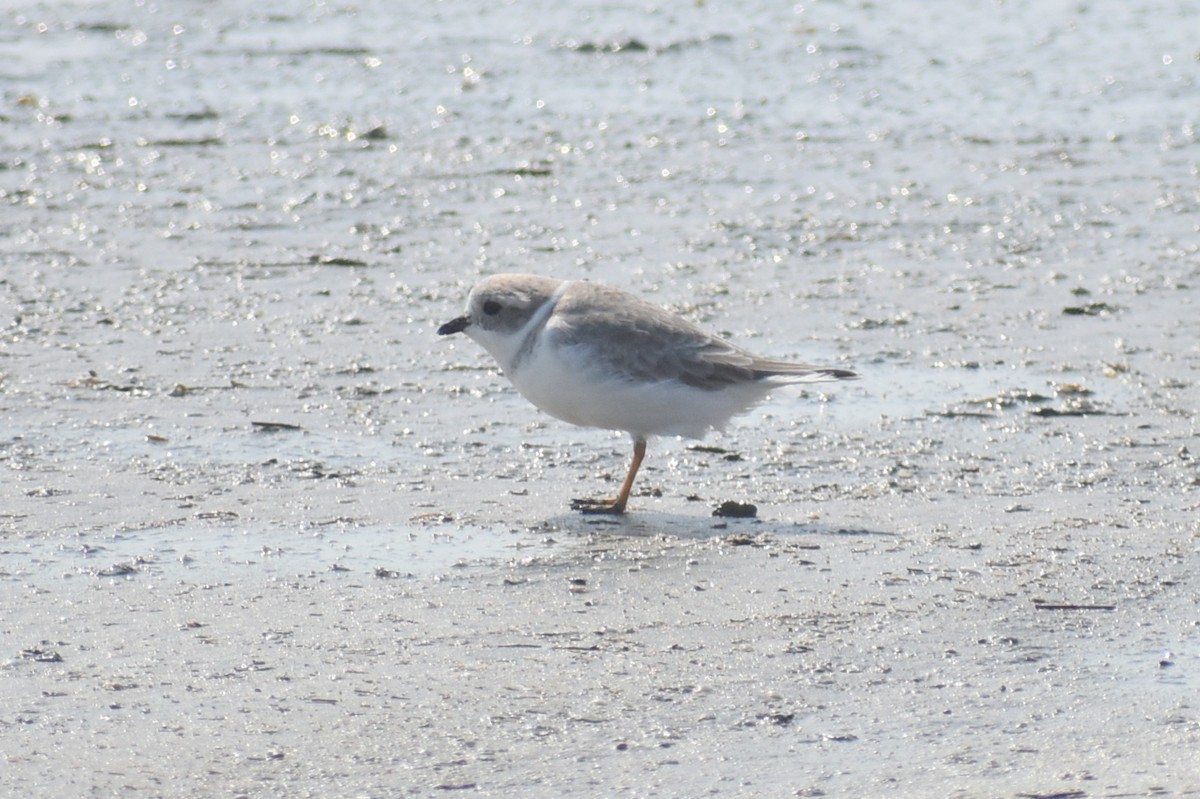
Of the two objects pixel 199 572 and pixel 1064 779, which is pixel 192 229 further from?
pixel 1064 779

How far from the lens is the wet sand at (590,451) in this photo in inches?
160

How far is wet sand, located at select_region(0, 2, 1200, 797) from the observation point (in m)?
4.06

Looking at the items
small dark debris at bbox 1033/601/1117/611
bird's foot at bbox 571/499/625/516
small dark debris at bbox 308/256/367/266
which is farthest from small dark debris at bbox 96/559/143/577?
small dark debris at bbox 308/256/367/266

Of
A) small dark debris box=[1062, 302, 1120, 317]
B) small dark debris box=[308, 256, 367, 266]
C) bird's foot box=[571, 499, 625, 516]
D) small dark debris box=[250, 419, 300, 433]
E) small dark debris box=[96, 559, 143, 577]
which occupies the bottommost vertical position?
small dark debris box=[308, 256, 367, 266]

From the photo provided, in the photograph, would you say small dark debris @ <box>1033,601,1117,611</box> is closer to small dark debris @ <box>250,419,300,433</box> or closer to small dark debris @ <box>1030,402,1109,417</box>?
small dark debris @ <box>1030,402,1109,417</box>

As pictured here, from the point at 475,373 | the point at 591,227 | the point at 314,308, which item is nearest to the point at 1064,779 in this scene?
the point at 475,373

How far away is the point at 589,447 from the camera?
6.88 m

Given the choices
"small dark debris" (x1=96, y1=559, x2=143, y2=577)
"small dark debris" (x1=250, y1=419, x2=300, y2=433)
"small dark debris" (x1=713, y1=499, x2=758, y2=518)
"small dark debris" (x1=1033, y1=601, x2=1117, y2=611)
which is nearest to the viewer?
"small dark debris" (x1=1033, y1=601, x2=1117, y2=611)

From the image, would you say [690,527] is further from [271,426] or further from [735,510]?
[271,426]

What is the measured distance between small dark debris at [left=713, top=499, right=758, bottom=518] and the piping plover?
34 cm

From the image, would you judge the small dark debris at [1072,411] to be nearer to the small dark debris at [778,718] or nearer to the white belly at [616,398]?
the white belly at [616,398]

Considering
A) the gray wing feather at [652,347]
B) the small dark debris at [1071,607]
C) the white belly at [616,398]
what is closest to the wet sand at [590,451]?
the small dark debris at [1071,607]

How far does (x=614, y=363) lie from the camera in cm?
618

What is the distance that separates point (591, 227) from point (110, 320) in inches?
117
